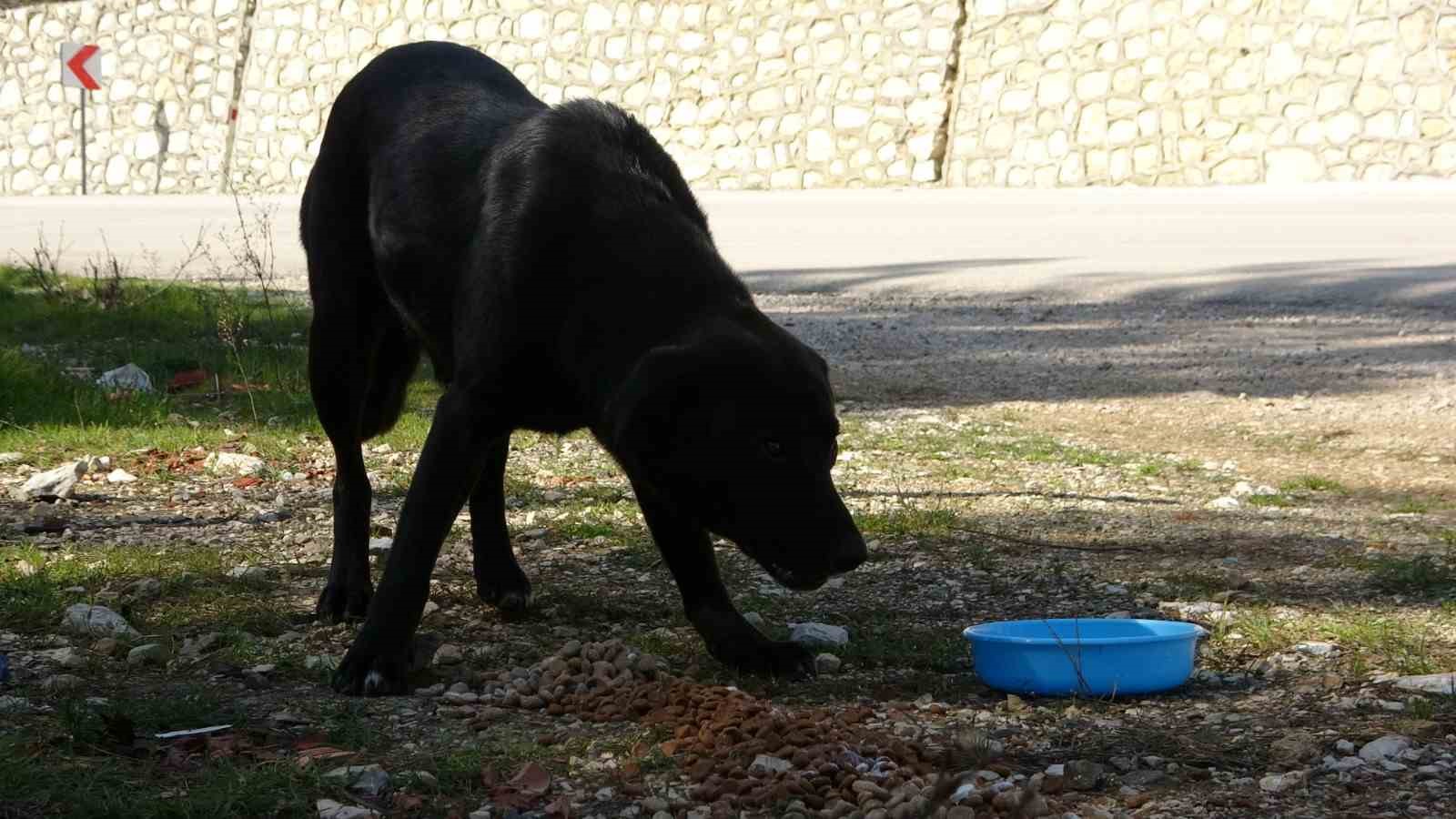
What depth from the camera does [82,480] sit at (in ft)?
18.9

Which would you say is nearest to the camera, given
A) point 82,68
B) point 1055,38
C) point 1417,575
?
point 1417,575

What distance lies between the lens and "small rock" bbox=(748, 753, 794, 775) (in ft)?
A: 9.32

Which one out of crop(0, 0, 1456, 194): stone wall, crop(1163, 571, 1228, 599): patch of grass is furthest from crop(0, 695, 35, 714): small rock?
crop(0, 0, 1456, 194): stone wall

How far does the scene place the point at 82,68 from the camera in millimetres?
23828

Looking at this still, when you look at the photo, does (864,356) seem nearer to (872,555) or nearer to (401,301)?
(872,555)

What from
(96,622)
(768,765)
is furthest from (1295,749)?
(96,622)

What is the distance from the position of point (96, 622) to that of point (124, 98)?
2212 centimetres

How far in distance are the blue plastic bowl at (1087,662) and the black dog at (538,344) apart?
16.7 inches

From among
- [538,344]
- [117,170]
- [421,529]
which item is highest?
[117,170]

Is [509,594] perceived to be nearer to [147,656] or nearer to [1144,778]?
[147,656]

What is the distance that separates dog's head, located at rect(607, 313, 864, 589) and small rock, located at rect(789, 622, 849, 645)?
0.61 metres

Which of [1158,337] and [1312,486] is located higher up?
[1158,337]

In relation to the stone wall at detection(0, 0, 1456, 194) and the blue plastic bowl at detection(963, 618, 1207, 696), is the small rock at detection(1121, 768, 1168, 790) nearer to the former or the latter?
the blue plastic bowl at detection(963, 618, 1207, 696)

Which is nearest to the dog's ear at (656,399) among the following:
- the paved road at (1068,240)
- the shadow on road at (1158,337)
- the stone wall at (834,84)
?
the shadow on road at (1158,337)
